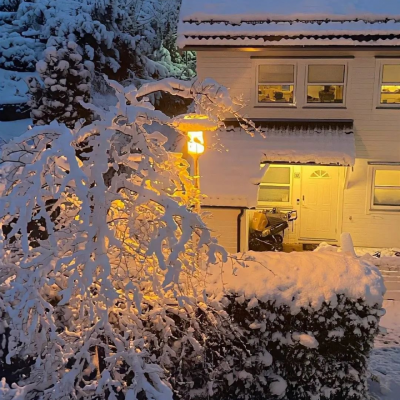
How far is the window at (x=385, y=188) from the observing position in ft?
45.4

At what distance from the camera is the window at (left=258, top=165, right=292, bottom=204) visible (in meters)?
14.5

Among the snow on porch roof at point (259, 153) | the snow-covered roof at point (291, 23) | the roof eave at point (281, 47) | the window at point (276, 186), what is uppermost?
the snow-covered roof at point (291, 23)

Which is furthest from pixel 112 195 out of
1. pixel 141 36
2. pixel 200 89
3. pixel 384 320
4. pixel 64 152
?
pixel 141 36

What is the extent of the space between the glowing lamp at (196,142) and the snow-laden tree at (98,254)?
3.12ft

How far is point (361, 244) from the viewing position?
14.2 meters

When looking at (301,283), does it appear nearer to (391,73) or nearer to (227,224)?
(227,224)

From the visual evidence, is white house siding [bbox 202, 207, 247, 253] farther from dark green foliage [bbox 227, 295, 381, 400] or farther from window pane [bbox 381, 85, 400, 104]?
window pane [bbox 381, 85, 400, 104]

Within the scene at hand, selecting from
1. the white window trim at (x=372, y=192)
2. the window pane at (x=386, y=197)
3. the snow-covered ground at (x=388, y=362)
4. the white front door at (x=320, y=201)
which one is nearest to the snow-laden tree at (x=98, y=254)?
the snow-covered ground at (x=388, y=362)

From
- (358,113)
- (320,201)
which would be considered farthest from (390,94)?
(320,201)

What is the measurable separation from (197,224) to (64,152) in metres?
1.44

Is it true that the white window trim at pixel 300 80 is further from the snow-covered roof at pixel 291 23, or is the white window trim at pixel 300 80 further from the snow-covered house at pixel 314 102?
the snow-covered roof at pixel 291 23

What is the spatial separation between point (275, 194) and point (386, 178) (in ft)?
10.3

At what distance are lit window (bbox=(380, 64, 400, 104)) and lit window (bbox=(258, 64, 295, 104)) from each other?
242 cm

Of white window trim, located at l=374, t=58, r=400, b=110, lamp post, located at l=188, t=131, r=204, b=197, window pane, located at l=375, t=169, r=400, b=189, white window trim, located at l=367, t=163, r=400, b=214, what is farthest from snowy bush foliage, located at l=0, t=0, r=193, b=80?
lamp post, located at l=188, t=131, r=204, b=197
